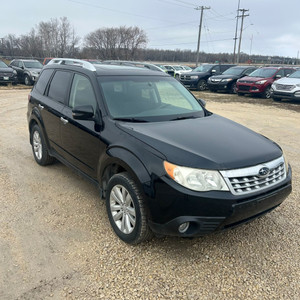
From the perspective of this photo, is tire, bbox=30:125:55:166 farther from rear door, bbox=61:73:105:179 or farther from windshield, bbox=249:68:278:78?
windshield, bbox=249:68:278:78

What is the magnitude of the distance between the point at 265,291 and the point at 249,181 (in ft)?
3.03

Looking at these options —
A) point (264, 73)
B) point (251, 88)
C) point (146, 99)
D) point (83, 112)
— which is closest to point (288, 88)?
point (251, 88)

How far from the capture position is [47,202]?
3914 mm

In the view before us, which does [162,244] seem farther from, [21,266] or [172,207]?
[21,266]

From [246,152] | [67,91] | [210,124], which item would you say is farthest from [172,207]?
[67,91]

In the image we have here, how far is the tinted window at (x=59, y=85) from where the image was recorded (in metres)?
4.21

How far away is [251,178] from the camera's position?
267 centimetres

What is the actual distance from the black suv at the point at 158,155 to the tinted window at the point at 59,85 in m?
0.03

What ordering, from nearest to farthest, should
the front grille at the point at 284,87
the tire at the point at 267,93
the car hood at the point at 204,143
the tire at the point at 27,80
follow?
the car hood at the point at 204,143 → the front grille at the point at 284,87 → the tire at the point at 267,93 → the tire at the point at 27,80

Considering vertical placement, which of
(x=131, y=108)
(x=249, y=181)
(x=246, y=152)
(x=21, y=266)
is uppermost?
(x=131, y=108)

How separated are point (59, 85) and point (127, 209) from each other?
2.39 metres

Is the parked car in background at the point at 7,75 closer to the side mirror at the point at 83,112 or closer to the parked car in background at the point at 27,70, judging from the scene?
the parked car in background at the point at 27,70

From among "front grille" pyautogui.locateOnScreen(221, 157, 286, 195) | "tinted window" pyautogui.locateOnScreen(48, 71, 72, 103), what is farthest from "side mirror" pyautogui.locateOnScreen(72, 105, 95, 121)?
"front grille" pyautogui.locateOnScreen(221, 157, 286, 195)

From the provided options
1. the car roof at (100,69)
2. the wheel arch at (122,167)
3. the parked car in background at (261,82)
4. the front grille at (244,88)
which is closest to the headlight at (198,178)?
the wheel arch at (122,167)
